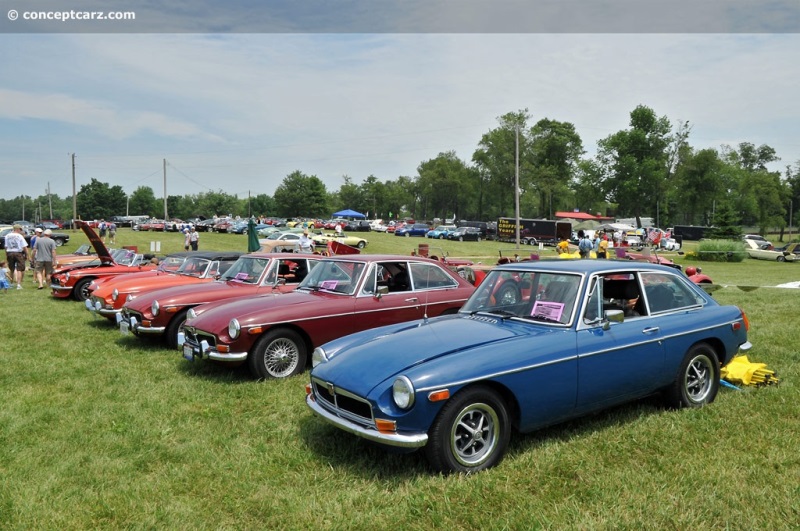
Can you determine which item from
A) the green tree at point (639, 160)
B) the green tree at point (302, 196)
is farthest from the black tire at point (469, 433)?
the green tree at point (302, 196)

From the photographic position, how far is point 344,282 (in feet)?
23.9

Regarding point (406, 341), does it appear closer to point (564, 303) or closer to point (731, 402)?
point (564, 303)

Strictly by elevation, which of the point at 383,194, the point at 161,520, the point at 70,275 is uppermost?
the point at 383,194

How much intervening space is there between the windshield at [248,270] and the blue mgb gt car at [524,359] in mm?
4250

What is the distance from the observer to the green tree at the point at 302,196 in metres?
90.5

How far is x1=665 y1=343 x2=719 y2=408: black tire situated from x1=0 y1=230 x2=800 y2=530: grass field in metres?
0.16

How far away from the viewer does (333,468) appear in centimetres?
417

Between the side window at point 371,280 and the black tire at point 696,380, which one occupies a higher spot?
the side window at point 371,280

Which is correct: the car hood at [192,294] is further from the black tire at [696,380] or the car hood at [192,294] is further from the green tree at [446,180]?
the green tree at [446,180]

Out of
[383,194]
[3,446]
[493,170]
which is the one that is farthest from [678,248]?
[383,194]

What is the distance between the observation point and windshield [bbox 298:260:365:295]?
724 centimetres

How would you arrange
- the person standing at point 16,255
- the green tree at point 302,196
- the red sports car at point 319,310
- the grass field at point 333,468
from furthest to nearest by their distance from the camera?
the green tree at point 302,196 < the person standing at point 16,255 < the red sports car at point 319,310 < the grass field at point 333,468

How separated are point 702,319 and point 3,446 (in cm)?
626

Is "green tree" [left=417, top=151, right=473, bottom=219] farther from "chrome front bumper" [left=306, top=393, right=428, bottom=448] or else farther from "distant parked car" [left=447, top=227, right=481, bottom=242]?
"chrome front bumper" [left=306, top=393, right=428, bottom=448]
